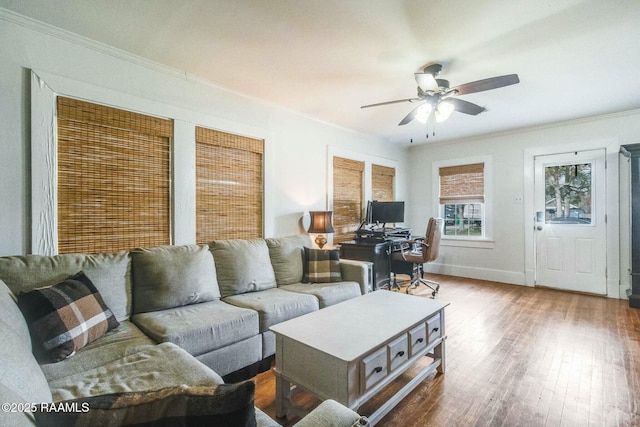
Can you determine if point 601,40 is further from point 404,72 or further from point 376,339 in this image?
point 376,339

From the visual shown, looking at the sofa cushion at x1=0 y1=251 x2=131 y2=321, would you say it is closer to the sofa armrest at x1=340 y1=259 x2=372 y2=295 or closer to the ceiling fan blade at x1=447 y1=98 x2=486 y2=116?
the sofa armrest at x1=340 y1=259 x2=372 y2=295

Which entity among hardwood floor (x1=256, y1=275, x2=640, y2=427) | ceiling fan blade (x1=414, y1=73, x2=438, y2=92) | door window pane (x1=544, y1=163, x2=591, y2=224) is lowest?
hardwood floor (x1=256, y1=275, x2=640, y2=427)

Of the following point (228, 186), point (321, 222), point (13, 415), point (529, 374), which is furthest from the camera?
point (321, 222)

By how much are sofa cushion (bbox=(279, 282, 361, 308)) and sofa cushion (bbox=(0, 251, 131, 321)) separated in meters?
1.30

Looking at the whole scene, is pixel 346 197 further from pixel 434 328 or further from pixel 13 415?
pixel 13 415

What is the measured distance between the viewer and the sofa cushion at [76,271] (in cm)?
171

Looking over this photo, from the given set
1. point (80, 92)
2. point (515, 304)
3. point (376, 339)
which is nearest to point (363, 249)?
point (515, 304)

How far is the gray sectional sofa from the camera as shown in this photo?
1067mm

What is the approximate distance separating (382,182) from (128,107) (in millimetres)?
4003

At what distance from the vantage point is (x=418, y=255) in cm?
438

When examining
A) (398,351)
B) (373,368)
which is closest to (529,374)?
(398,351)

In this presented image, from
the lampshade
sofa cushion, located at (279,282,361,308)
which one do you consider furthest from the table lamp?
sofa cushion, located at (279,282,361,308)

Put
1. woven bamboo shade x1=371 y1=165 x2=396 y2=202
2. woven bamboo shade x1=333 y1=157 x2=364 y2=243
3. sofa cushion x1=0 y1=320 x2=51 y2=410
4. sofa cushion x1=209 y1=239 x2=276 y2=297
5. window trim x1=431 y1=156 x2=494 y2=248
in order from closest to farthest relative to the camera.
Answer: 1. sofa cushion x1=0 y1=320 x2=51 y2=410
2. sofa cushion x1=209 y1=239 x2=276 y2=297
3. woven bamboo shade x1=333 y1=157 x2=364 y2=243
4. window trim x1=431 y1=156 x2=494 y2=248
5. woven bamboo shade x1=371 y1=165 x2=396 y2=202

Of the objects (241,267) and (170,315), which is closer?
(170,315)
